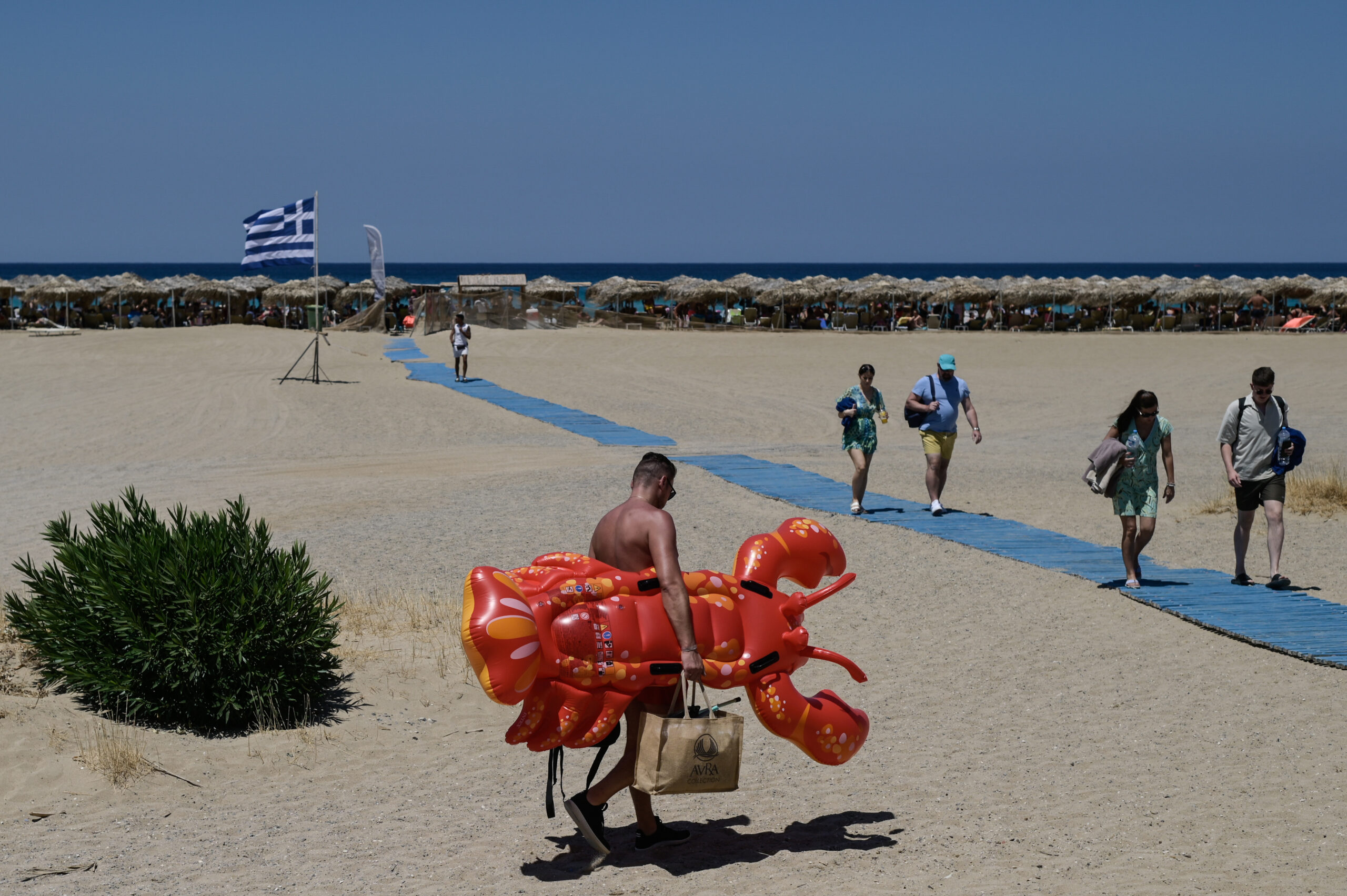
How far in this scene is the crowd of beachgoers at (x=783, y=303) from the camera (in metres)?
39.8

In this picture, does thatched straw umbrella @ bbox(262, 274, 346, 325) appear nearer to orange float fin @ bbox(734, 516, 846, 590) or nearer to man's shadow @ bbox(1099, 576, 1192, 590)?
man's shadow @ bbox(1099, 576, 1192, 590)

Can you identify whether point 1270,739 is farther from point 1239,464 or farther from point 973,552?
point 973,552

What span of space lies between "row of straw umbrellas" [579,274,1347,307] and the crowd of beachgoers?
5 cm

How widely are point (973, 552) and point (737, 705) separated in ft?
12.5

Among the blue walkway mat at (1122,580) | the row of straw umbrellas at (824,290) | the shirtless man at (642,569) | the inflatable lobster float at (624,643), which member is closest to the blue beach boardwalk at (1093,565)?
the blue walkway mat at (1122,580)

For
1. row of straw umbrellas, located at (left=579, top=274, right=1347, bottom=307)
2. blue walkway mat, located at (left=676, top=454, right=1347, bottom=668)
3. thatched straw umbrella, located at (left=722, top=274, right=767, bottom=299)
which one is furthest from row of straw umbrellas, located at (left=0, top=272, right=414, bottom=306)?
blue walkway mat, located at (left=676, top=454, right=1347, bottom=668)

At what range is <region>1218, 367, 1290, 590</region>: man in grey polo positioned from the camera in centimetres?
881

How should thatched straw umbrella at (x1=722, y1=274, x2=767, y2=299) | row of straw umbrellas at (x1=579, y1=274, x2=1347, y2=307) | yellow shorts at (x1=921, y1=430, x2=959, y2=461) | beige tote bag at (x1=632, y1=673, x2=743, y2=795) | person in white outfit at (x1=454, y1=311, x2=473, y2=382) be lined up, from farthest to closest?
thatched straw umbrella at (x1=722, y1=274, x2=767, y2=299)
row of straw umbrellas at (x1=579, y1=274, x2=1347, y2=307)
person in white outfit at (x1=454, y1=311, x2=473, y2=382)
yellow shorts at (x1=921, y1=430, x2=959, y2=461)
beige tote bag at (x1=632, y1=673, x2=743, y2=795)

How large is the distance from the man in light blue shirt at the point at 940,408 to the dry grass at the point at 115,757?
24.2 feet

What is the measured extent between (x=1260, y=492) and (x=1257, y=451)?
0.30 m

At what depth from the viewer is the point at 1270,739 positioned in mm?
6133

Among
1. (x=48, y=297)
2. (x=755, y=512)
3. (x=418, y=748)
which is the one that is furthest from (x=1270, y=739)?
(x=48, y=297)

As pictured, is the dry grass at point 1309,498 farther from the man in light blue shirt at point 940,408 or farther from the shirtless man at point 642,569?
the shirtless man at point 642,569
